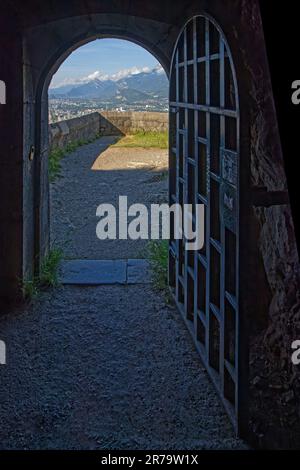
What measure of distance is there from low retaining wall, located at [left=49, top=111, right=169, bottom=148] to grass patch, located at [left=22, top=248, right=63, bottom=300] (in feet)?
35.5

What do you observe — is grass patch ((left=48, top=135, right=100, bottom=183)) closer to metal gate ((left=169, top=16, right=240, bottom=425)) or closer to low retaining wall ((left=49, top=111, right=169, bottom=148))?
low retaining wall ((left=49, top=111, right=169, bottom=148))

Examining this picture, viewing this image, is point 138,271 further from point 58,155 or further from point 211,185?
point 58,155

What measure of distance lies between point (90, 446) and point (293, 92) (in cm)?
206

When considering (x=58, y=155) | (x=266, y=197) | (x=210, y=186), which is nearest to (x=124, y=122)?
(x=58, y=155)

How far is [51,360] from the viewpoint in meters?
3.95

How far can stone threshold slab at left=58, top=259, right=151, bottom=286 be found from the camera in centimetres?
575

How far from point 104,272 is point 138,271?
15.3 inches

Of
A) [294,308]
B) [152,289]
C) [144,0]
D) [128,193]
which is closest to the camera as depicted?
[294,308]

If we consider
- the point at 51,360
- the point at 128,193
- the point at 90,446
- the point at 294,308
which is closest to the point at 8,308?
the point at 51,360

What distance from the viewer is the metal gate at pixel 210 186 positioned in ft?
9.88

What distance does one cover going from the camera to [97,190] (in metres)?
11.2

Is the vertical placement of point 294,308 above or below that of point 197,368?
above
